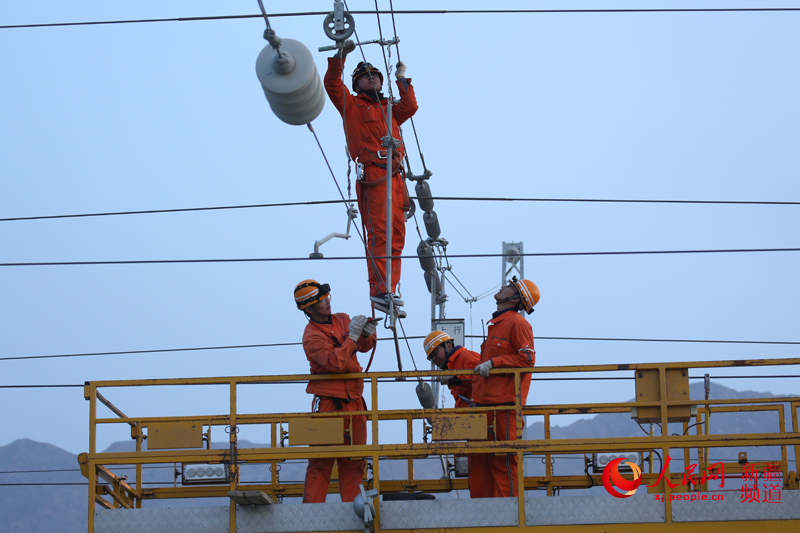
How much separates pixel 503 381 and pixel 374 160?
10.5 feet

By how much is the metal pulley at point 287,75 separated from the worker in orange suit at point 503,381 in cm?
295

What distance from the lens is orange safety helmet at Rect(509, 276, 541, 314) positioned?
35.7 feet

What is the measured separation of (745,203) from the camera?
46.4ft

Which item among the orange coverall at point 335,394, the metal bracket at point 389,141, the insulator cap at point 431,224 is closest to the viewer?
the orange coverall at point 335,394

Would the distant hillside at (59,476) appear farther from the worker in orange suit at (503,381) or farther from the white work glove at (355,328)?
the white work glove at (355,328)

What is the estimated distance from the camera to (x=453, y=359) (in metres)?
11.5

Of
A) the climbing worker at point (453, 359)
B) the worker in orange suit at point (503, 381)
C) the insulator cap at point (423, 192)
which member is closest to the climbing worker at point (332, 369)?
the climbing worker at point (453, 359)

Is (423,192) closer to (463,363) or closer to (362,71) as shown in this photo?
(362,71)

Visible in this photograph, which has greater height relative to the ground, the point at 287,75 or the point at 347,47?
the point at 347,47

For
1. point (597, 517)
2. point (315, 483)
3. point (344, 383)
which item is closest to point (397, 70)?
point (344, 383)

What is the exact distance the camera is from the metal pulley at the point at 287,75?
973 centimetres

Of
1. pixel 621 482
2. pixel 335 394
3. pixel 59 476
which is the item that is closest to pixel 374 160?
pixel 335 394

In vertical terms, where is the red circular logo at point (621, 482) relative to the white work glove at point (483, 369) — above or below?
below

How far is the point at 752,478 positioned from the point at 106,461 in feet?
20.1
